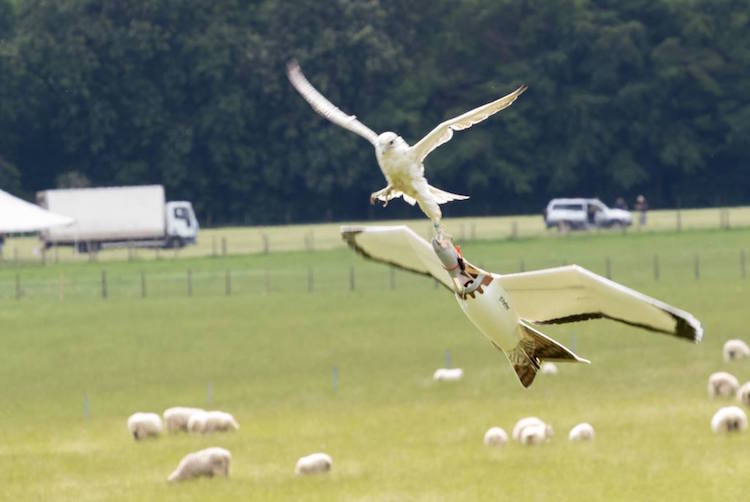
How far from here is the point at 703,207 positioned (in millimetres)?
137375

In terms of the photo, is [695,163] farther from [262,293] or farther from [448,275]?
[448,275]

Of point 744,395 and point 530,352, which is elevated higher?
point 530,352

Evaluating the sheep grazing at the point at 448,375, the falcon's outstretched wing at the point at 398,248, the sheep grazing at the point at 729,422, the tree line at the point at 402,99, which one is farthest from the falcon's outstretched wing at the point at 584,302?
the tree line at the point at 402,99

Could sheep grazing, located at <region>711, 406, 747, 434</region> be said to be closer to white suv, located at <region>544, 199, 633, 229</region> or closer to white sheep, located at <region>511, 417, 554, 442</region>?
white sheep, located at <region>511, 417, 554, 442</region>

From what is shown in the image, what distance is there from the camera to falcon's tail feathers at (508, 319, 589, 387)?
9711 mm

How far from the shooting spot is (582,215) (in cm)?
11681

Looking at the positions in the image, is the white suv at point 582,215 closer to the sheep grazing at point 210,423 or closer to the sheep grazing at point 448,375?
the sheep grazing at point 448,375

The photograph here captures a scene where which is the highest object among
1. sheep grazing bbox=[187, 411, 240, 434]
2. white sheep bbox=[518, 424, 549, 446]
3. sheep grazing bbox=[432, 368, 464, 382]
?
sheep grazing bbox=[432, 368, 464, 382]

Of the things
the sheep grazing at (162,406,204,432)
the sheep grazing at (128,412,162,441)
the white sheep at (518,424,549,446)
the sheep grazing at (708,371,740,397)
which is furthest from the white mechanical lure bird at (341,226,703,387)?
the sheep grazing at (708,371,740,397)

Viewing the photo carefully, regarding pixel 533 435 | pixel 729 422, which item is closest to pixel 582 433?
pixel 533 435

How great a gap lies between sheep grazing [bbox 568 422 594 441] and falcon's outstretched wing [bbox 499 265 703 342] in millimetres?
27040

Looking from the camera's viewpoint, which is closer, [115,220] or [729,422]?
[729,422]

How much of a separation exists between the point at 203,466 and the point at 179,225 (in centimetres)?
8339

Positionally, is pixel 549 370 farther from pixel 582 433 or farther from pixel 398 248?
pixel 398 248
